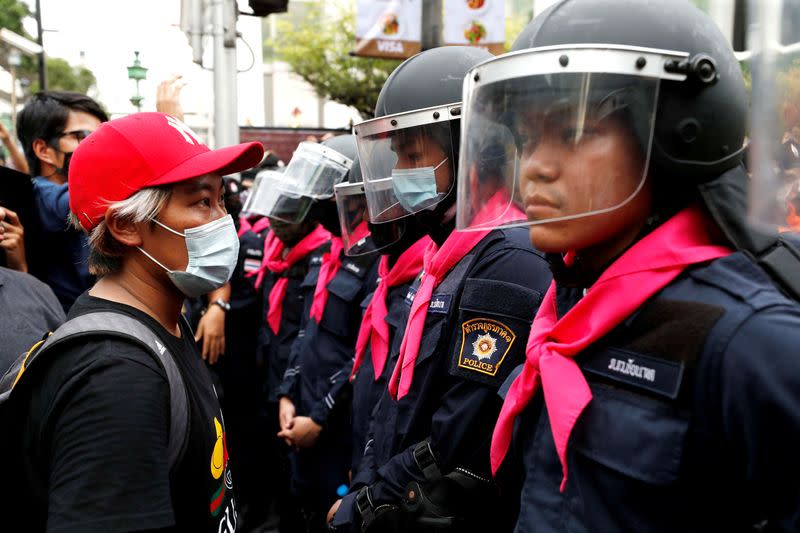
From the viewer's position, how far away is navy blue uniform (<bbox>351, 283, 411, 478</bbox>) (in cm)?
272

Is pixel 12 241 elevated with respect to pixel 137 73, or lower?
lower

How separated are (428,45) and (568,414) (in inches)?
238

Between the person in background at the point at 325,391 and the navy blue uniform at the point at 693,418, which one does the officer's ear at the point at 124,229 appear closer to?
the navy blue uniform at the point at 693,418

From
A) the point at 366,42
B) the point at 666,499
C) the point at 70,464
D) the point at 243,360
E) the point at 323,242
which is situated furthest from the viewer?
the point at 366,42

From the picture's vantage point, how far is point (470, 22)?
751cm

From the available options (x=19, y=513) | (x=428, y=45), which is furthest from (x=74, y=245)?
(x=428, y=45)

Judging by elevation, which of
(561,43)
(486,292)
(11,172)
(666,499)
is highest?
(561,43)

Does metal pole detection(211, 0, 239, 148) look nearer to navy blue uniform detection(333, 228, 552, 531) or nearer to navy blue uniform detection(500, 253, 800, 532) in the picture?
navy blue uniform detection(333, 228, 552, 531)

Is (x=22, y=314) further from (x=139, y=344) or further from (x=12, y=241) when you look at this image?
(x=139, y=344)

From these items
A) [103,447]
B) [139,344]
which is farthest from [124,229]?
[103,447]

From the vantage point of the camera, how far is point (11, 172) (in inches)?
119

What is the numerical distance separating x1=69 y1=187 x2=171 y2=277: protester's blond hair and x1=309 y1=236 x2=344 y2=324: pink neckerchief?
1.89 metres

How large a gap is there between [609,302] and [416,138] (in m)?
1.31

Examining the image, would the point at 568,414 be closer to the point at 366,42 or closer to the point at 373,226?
the point at 373,226
